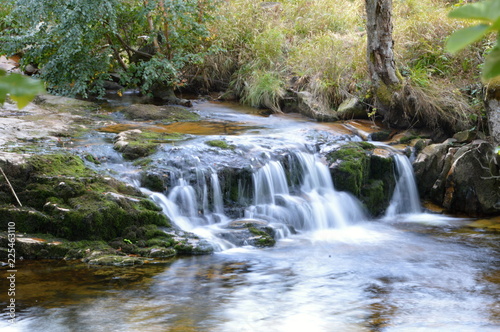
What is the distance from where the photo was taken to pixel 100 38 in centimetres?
1091

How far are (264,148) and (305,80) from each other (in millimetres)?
Answer: 4260

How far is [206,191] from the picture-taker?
23.2ft

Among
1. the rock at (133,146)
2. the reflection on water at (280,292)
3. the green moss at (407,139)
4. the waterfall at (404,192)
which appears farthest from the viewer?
the green moss at (407,139)

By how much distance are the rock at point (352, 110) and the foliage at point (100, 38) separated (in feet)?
10.7

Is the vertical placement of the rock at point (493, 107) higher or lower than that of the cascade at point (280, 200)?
higher

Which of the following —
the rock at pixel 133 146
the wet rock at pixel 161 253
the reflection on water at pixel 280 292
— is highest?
the rock at pixel 133 146

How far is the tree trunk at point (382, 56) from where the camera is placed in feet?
29.0

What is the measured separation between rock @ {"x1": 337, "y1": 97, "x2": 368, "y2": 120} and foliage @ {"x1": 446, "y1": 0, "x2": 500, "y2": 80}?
10.2m

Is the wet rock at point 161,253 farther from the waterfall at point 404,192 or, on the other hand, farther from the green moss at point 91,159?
the waterfall at point 404,192

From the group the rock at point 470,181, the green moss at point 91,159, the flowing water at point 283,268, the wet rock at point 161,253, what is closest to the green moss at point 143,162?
the flowing water at point 283,268

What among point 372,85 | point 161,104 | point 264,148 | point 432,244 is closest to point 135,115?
point 161,104

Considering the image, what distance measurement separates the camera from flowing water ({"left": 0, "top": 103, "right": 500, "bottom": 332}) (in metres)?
4.20

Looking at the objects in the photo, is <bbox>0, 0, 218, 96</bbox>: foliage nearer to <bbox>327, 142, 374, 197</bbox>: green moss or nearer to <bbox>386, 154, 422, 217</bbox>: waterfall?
<bbox>327, 142, 374, 197</bbox>: green moss

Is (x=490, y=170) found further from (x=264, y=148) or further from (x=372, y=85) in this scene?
(x=264, y=148)
